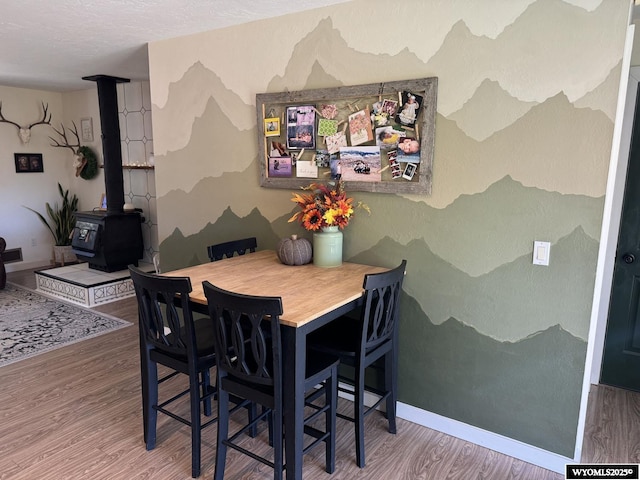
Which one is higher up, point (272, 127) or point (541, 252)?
point (272, 127)

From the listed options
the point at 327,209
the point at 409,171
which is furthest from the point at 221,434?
the point at 409,171

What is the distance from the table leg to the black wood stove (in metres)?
3.95

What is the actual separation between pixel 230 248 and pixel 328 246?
0.69 meters

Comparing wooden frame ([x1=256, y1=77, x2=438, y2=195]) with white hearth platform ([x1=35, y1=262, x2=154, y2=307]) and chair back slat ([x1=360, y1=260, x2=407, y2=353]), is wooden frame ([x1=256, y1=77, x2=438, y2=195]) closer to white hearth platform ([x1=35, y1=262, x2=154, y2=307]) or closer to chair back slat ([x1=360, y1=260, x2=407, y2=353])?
chair back slat ([x1=360, y1=260, x2=407, y2=353])

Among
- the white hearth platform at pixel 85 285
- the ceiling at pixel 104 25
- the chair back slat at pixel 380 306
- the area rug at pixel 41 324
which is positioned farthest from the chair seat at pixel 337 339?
the white hearth platform at pixel 85 285

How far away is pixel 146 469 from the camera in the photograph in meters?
2.20

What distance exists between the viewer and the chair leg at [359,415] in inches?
85.4

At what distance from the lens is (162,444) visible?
2396 mm

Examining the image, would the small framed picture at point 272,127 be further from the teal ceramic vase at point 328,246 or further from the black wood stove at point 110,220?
the black wood stove at point 110,220

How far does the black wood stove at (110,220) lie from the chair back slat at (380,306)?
3802mm

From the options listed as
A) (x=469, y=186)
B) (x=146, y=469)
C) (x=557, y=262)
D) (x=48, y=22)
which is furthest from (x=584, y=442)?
(x=48, y=22)

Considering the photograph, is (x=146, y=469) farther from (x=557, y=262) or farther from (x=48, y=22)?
(x=48, y=22)

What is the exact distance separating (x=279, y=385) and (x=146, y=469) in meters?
0.96

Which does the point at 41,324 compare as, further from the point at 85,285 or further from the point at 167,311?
the point at 167,311
